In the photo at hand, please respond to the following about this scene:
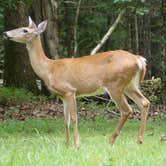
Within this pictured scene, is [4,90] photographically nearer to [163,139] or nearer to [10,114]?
[10,114]

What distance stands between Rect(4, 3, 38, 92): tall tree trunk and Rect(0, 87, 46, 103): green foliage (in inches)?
22.1

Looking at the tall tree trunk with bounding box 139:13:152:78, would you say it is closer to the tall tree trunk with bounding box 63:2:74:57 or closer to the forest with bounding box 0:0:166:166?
the forest with bounding box 0:0:166:166

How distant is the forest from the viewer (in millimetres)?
5871

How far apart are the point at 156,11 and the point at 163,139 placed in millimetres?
11198

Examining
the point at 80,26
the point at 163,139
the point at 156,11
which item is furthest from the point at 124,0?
the point at 80,26

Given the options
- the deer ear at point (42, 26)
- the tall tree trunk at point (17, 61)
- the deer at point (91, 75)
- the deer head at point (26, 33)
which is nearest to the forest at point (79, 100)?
the tall tree trunk at point (17, 61)

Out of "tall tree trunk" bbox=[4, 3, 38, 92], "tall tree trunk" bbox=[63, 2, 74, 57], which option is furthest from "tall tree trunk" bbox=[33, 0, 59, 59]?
"tall tree trunk" bbox=[63, 2, 74, 57]

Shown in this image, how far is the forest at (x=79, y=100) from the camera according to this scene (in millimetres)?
5871

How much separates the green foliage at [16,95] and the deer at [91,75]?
667cm

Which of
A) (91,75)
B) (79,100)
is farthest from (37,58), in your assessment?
(79,100)

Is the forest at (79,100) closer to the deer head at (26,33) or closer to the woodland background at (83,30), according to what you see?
the woodland background at (83,30)

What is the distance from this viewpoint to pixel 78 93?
8.91 metres

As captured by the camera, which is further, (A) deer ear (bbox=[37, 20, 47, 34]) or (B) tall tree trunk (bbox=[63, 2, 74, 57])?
(B) tall tree trunk (bbox=[63, 2, 74, 57])

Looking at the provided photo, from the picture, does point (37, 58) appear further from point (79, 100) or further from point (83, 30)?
point (83, 30)
